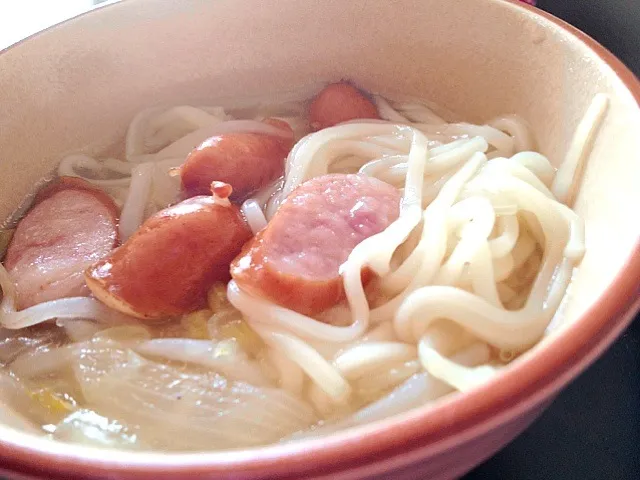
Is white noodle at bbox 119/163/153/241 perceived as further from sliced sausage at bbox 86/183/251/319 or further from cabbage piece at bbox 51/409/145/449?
cabbage piece at bbox 51/409/145/449

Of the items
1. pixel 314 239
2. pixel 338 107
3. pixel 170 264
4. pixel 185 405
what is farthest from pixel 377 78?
pixel 185 405

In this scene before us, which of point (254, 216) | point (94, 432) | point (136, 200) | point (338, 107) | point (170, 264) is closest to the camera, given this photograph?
point (94, 432)

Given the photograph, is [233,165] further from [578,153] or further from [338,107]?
[578,153]

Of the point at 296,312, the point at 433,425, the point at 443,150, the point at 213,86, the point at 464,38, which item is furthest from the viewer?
the point at 213,86

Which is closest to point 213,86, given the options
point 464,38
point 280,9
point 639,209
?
point 280,9

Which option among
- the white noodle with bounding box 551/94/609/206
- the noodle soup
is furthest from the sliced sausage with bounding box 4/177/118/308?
the white noodle with bounding box 551/94/609/206

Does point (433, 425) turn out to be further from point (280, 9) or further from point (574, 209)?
point (280, 9)

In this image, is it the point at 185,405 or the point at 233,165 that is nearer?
the point at 185,405
